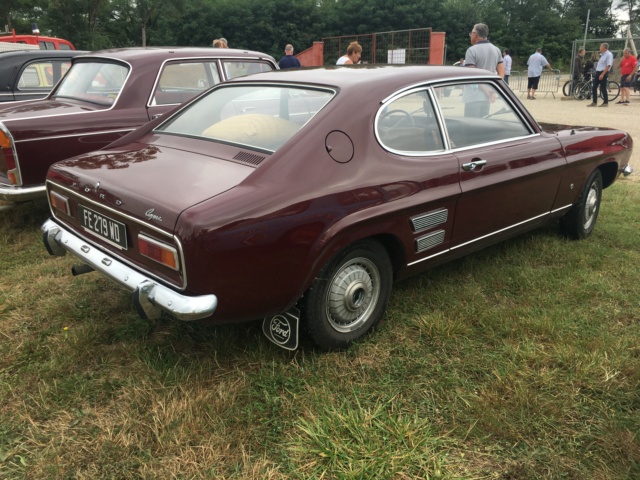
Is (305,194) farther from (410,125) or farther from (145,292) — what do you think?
(410,125)

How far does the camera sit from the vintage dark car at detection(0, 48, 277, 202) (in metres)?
4.26

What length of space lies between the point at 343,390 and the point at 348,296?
48 cm

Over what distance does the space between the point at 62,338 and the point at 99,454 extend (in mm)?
1039

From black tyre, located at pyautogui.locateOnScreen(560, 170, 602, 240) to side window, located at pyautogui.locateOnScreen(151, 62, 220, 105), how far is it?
347 centimetres

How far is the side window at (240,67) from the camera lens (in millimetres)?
5789

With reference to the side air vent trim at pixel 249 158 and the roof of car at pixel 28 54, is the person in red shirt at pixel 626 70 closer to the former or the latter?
the roof of car at pixel 28 54

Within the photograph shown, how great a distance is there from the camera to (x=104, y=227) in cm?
265

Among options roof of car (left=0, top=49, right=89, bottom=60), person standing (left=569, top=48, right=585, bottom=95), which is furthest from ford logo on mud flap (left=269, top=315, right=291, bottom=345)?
person standing (left=569, top=48, right=585, bottom=95)

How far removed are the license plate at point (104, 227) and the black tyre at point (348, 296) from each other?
942mm

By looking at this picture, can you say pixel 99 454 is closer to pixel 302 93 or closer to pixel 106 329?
pixel 106 329

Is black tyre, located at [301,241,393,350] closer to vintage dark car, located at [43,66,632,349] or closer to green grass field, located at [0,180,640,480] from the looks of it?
vintage dark car, located at [43,66,632,349]

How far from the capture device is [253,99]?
3.29 meters

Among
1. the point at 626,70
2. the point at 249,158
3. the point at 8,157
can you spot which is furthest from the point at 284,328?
the point at 626,70

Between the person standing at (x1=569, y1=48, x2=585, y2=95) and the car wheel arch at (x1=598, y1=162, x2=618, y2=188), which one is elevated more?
the person standing at (x1=569, y1=48, x2=585, y2=95)
